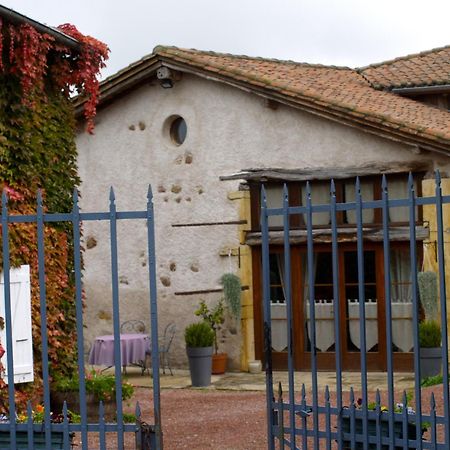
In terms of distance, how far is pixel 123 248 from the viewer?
16797 millimetres

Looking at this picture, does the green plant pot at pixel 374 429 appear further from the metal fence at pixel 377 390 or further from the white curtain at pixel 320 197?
the white curtain at pixel 320 197

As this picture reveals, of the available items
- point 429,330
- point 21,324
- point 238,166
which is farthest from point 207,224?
point 21,324

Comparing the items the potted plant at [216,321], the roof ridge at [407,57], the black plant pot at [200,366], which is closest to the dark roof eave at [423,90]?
the roof ridge at [407,57]

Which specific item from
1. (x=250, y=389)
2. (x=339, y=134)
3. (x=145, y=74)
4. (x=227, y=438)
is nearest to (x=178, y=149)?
(x=145, y=74)

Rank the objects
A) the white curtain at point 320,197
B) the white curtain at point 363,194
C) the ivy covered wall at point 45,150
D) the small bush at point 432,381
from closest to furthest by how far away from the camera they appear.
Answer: the ivy covered wall at point 45,150
the small bush at point 432,381
the white curtain at point 363,194
the white curtain at point 320,197

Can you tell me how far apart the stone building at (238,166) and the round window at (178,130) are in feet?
0.08

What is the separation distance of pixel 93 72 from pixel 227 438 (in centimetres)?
419

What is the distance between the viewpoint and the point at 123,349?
49.4ft

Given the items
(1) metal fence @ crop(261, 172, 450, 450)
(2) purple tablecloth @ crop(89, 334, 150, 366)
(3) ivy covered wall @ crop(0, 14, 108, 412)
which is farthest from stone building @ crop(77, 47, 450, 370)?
(1) metal fence @ crop(261, 172, 450, 450)

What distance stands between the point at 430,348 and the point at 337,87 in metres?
4.97

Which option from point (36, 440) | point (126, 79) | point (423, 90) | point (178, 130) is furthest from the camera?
point (423, 90)

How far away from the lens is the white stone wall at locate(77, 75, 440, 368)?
51.0 feet

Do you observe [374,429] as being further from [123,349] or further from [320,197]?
[320,197]

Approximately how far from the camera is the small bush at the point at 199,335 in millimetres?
14914
